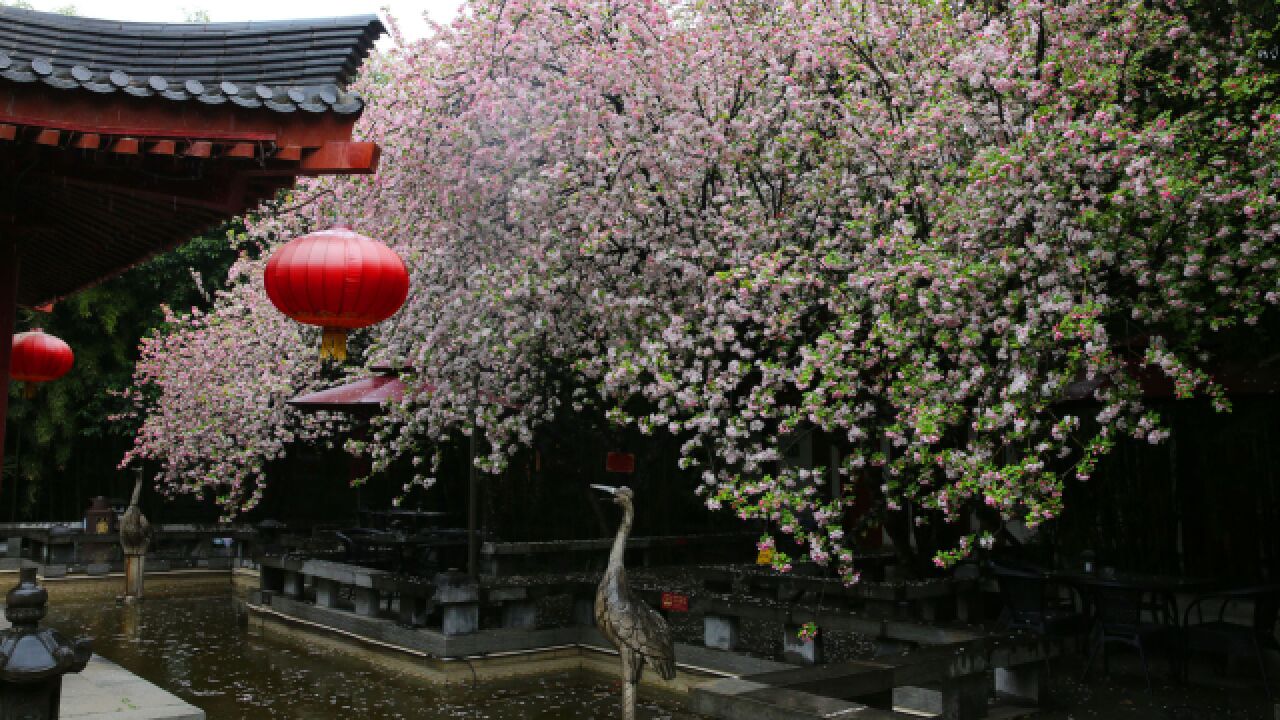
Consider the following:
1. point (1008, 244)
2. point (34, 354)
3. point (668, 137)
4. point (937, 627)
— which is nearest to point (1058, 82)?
point (1008, 244)

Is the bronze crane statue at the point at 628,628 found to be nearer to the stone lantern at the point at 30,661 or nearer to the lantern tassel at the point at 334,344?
the lantern tassel at the point at 334,344

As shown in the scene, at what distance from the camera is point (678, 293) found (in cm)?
946

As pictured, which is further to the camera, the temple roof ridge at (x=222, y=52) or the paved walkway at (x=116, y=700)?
the paved walkway at (x=116, y=700)

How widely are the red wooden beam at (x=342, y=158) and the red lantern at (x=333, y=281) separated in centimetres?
135

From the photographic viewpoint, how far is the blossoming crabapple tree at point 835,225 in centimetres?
657

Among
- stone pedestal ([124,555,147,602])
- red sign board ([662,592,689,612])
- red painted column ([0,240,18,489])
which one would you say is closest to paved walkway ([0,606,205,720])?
red painted column ([0,240,18,489])

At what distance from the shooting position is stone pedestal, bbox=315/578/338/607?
12.1 metres

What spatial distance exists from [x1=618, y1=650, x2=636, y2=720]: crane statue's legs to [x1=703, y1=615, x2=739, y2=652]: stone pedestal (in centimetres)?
207

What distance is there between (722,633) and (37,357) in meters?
9.12

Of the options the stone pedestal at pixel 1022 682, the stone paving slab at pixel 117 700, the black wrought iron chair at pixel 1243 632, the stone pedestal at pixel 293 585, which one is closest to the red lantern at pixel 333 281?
the stone paving slab at pixel 117 700

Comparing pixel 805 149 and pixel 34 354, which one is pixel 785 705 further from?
pixel 34 354

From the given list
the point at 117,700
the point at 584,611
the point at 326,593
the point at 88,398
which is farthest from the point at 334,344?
the point at 88,398

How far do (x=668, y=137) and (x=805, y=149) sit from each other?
132 cm

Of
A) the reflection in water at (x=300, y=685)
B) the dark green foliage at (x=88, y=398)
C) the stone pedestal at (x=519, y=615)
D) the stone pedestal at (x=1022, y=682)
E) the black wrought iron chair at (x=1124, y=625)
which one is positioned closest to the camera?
the stone pedestal at (x=1022, y=682)
